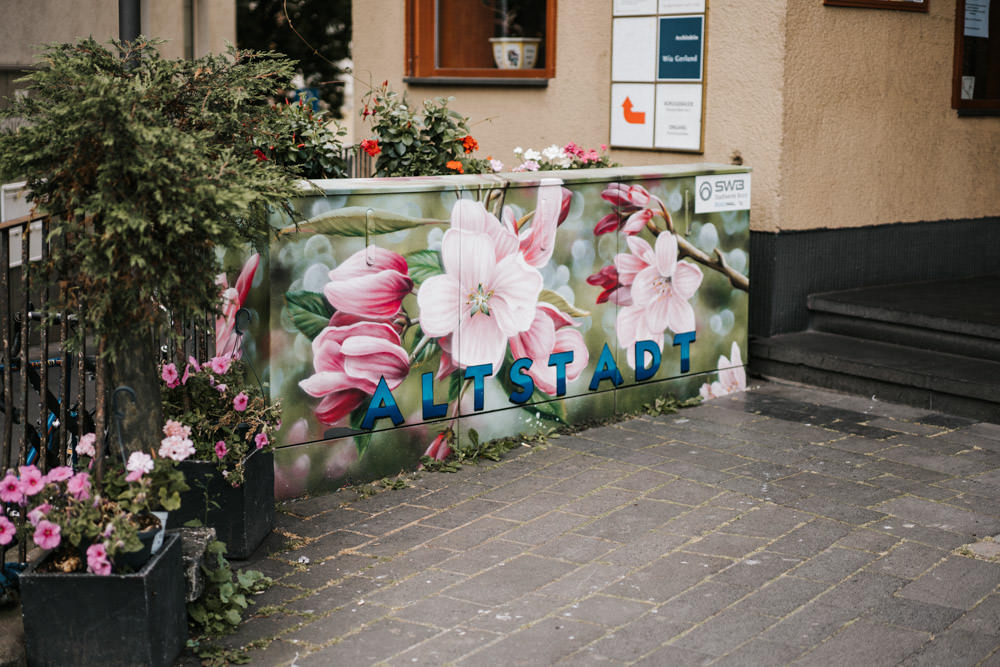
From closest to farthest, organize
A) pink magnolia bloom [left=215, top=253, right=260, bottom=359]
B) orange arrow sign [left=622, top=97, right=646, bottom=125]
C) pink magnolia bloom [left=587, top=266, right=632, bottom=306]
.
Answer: pink magnolia bloom [left=215, top=253, right=260, bottom=359]
pink magnolia bloom [left=587, top=266, right=632, bottom=306]
orange arrow sign [left=622, top=97, right=646, bottom=125]

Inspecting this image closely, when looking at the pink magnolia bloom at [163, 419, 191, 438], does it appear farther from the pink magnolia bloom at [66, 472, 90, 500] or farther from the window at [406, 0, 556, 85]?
the window at [406, 0, 556, 85]

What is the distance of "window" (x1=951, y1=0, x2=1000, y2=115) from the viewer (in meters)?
9.05

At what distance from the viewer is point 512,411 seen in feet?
21.7

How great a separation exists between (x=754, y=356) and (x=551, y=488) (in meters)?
2.80

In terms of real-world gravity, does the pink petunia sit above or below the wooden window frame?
below

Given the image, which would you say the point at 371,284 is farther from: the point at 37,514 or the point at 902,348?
the point at 902,348

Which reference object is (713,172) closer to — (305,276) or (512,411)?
(512,411)

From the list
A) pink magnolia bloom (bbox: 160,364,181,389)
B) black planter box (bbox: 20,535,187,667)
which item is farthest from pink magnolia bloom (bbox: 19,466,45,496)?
pink magnolia bloom (bbox: 160,364,181,389)

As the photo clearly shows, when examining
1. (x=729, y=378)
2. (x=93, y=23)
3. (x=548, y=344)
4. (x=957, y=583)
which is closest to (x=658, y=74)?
(x=729, y=378)

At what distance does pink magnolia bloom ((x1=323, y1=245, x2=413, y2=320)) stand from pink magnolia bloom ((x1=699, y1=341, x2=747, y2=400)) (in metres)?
2.44

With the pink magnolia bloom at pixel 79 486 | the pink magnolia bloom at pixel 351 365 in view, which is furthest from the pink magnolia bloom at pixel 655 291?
the pink magnolia bloom at pixel 79 486

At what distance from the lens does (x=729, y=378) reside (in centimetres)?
773

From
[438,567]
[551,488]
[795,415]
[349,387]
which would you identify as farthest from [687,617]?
[795,415]

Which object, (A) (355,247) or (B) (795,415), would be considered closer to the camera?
(A) (355,247)
